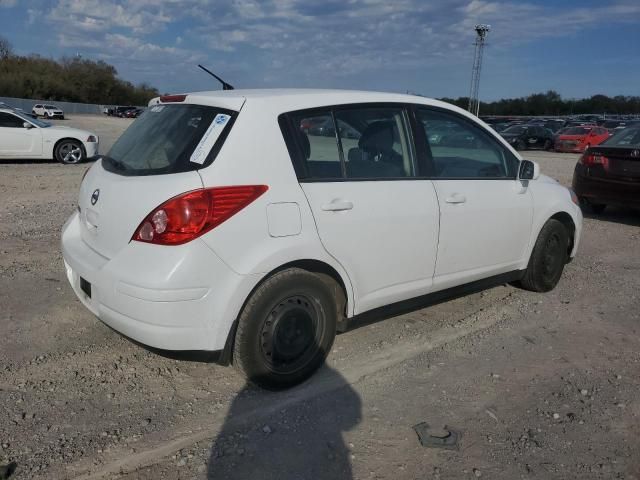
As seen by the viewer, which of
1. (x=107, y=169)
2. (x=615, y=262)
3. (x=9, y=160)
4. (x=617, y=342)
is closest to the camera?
(x=107, y=169)

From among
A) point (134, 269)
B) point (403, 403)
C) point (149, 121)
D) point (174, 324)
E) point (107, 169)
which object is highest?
point (149, 121)

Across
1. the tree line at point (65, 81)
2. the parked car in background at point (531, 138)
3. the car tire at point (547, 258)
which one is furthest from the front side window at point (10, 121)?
the tree line at point (65, 81)

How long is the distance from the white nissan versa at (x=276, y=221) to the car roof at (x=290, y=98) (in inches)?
0.5

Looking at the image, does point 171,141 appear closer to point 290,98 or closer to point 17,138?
point 290,98

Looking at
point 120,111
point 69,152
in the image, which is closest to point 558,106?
point 120,111

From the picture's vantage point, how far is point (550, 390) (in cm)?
363

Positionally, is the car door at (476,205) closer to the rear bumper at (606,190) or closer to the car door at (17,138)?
the rear bumper at (606,190)

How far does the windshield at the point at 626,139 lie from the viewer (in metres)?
8.62

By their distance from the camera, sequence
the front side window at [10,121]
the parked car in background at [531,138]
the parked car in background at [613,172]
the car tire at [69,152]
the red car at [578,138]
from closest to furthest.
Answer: the parked car in background at [613,172]
the front side window at [10,121]
the car tire at [69,152]
the red car at [578,138]
the parked car in background at [531,138]

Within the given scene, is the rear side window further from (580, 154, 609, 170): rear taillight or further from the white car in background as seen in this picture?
the white car in background

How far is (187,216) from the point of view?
2971 millimetres

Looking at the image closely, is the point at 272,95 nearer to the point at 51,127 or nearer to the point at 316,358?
the point at 316,358

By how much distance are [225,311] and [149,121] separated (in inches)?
57.3

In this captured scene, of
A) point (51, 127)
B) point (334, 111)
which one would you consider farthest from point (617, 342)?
point (51, 127)
